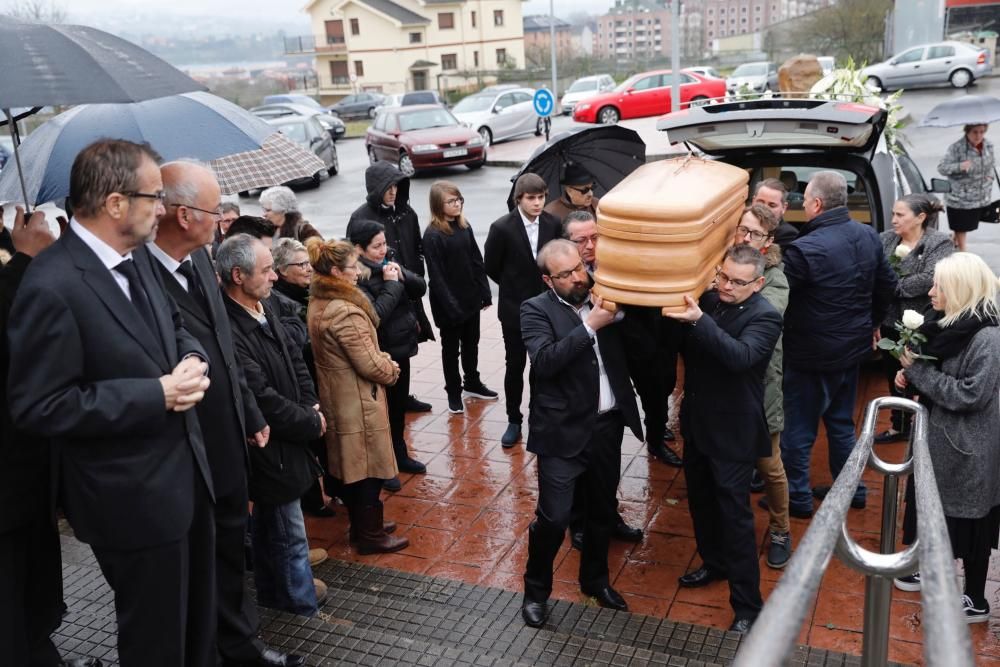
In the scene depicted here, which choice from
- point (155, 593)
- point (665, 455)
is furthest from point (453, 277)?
point (155, 593)

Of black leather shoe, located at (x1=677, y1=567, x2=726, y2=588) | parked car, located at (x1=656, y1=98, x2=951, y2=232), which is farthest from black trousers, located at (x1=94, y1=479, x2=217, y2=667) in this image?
parked car, located at (x1=656, y1=98, x2=951, y2=232)

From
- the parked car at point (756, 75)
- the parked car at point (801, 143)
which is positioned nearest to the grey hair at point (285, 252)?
the parked car at point (801, 143)

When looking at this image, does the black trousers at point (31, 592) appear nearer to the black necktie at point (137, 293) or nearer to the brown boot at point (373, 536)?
the black necktie at point (137, 293)

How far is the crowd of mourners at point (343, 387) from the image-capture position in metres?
2.90

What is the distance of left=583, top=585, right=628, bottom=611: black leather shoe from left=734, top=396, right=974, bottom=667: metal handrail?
2.26 m

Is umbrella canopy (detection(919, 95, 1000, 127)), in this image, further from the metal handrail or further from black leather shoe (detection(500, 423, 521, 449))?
the metal handrail

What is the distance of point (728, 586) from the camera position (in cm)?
455

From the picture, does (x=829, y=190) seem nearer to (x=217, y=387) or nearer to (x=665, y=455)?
(x=665, y=455)

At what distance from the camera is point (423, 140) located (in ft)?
73.4

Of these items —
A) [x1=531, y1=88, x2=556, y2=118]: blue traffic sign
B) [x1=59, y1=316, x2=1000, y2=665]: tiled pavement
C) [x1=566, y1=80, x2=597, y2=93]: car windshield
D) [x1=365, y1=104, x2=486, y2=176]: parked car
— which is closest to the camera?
[x1=59, y1=316, x2=1000, y2=665]: tiled pavement

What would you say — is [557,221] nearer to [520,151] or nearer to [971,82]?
[520,151]

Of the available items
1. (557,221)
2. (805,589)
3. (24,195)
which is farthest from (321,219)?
(805,589)

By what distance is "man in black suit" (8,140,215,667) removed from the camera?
9.07 feet

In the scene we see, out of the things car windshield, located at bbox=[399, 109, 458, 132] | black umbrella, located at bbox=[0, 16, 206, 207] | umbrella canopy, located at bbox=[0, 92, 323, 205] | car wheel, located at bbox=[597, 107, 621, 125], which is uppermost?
black umbrella, located at bbox=[0, 16, 206, 207]
